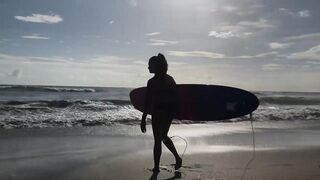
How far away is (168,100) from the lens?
654 centimetres

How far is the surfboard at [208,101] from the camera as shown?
9.02 m

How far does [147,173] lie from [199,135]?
5376 millimetres

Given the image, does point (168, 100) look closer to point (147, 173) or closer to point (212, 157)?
point (147, 173)

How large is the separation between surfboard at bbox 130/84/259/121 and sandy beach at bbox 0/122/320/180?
73 cm

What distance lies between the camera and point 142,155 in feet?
27.3

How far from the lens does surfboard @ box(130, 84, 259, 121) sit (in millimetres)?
9023

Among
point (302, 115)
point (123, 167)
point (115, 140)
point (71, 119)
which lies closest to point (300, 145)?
point (115, 140)

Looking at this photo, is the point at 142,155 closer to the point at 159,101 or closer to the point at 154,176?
the point at 154,176

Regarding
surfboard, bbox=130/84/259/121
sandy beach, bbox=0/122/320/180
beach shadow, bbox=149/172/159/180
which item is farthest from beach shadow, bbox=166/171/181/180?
surfboard, bbox=130/84/259/121

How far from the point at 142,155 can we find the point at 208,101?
72.2 inches

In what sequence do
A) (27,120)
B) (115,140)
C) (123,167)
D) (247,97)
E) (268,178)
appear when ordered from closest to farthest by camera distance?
1. (268,178)
2. (123,167)
3. (247,97)
4. (115,140)
5. (27,120)

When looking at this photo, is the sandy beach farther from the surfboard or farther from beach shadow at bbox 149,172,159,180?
the surfboard

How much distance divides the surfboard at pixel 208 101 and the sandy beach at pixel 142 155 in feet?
2.38

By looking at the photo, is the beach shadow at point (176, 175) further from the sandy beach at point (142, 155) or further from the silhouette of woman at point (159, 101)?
the silhouette of woman at point (159, 101)
